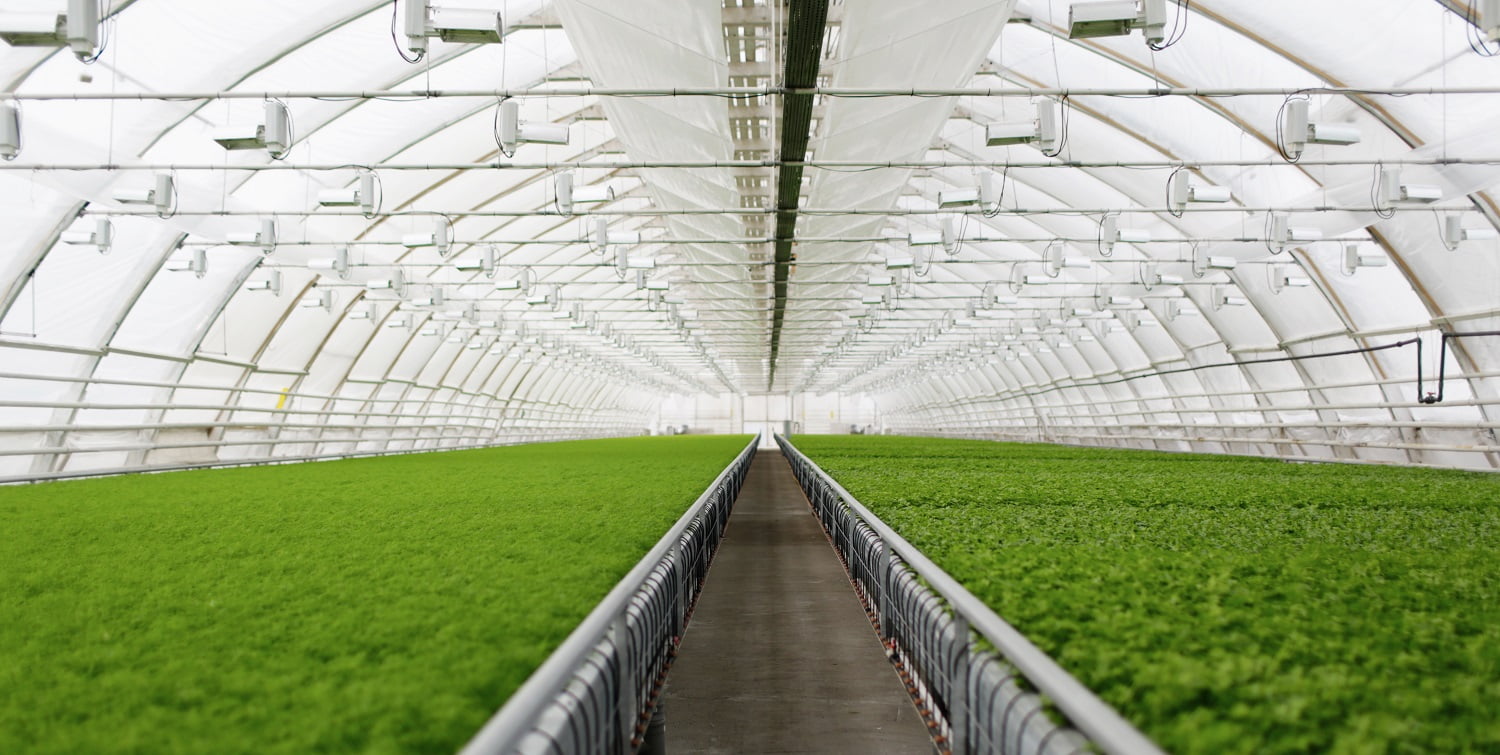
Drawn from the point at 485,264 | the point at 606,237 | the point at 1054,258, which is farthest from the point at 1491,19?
the point at 485,264

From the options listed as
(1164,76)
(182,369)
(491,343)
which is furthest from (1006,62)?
(491,343)

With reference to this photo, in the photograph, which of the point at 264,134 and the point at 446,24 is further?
the point at 264,134

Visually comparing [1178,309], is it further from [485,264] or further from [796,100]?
[485,264]

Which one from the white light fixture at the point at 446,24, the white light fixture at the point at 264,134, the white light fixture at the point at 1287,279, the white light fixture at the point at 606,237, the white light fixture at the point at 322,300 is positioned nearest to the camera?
the white light fixture at the point at 446,24

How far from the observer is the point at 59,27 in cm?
674

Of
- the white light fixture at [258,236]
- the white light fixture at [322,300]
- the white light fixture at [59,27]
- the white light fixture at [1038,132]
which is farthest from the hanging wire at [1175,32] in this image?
the white light fixture at [322,300]

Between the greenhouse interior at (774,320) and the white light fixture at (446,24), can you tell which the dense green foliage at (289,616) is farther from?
the white light fixture at (446,24)

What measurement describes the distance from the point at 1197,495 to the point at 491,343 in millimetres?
24705

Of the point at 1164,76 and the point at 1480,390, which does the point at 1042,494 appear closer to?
the point at 1164,76

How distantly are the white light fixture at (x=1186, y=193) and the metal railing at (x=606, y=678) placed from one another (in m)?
9.27

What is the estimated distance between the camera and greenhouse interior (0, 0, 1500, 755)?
9.20 feet

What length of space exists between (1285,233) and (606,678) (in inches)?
573

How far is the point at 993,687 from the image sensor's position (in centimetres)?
287

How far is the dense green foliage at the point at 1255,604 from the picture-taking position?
2297 millimetres
